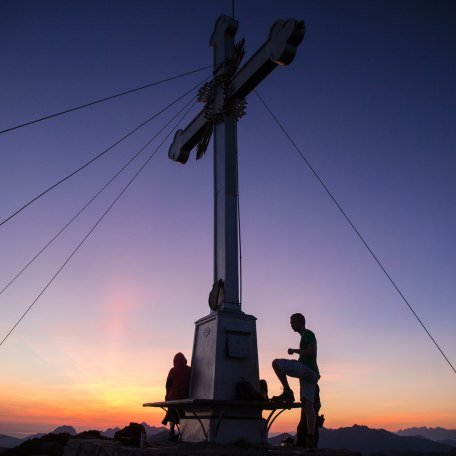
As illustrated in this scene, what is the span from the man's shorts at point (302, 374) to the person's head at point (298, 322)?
46cm

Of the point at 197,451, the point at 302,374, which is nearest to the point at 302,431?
the point at 302,374

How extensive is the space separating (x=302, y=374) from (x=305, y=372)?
0.15ft

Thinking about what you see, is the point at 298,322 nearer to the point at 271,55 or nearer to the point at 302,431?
the point at 302,431

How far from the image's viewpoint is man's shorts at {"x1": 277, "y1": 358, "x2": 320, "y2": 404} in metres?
4.95

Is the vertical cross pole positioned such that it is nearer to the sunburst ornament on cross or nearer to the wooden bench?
the sunburst ornament on cross

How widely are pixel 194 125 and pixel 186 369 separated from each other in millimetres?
5232

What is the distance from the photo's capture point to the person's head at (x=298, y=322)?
532 centimetres

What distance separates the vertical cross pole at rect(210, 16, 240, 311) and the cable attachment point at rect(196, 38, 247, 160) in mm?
61

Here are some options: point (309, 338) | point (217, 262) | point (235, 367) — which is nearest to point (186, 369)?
point (235, 367)

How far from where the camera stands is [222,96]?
809 cm

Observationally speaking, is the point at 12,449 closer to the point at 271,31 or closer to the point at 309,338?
the point at 309,338

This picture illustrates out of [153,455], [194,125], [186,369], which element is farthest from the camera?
[194,125]

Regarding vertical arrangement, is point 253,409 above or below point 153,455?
above

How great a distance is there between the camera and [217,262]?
7.00m
